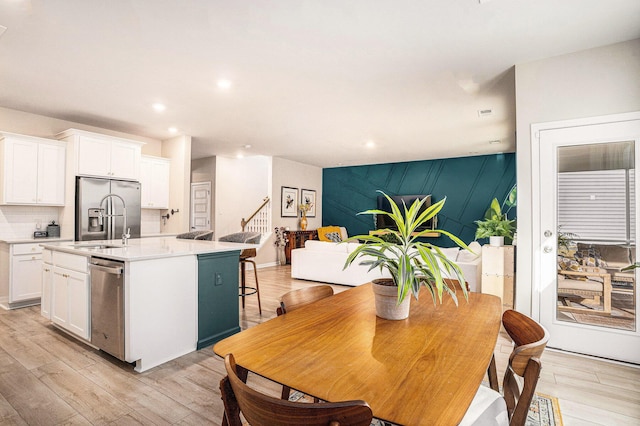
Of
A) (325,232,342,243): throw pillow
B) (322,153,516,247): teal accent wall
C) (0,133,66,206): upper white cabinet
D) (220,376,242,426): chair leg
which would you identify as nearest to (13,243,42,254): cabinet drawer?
(0,133,66,206): upper white cabinet

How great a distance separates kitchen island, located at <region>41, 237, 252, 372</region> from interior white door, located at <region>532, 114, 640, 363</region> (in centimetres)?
288

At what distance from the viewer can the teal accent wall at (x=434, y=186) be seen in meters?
7.30

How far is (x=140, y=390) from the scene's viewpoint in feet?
7.29

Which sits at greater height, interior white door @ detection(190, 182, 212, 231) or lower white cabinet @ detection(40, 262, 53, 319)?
interior white door @ detection(190, 182, 212, 231)

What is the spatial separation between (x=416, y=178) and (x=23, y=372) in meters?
7.74

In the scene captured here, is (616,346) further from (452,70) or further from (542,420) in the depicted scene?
(452,70)

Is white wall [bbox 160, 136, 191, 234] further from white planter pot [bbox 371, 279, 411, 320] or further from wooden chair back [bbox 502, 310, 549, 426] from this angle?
wooden chair back [bbox 502, 310, 549, 426]

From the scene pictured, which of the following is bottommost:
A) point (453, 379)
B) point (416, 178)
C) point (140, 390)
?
point (140, 390)

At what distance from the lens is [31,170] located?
170 inches

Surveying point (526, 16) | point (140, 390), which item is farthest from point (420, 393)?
point (526, 16)

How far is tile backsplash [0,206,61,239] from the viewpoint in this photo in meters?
4.35

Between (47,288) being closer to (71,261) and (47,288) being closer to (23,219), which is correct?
(71,261)

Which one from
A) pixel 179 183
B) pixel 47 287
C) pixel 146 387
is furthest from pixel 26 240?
pixel 146 387

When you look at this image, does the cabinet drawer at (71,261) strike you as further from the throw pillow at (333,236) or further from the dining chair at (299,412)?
the throw pillow at (333,236)
